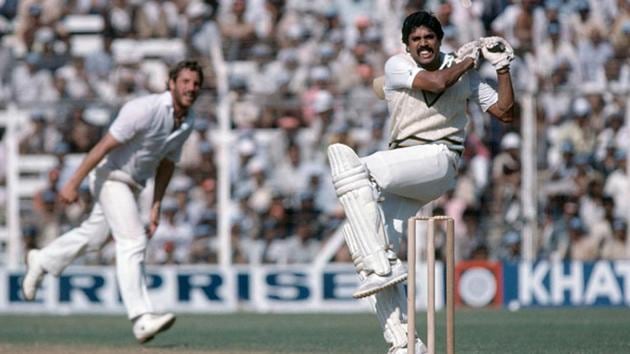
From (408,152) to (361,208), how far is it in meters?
0.45

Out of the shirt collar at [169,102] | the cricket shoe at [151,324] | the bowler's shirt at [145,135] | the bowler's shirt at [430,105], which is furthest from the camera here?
the shirt collar at [169,102]

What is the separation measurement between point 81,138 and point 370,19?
13.0 feet

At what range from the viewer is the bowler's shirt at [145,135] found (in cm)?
948

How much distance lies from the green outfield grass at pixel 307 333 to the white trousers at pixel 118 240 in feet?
1.15

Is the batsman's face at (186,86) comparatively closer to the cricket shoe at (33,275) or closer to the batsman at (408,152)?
the cricket shoe at (33,275)

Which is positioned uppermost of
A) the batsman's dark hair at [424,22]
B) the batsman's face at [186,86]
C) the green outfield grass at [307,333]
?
the batsman's dark hair at [424,22]

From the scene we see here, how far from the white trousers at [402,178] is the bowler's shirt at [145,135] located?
253cm

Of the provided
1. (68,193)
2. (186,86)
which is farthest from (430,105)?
(68,193)

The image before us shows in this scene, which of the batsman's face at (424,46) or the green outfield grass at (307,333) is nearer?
the batsman's face at (424,46)

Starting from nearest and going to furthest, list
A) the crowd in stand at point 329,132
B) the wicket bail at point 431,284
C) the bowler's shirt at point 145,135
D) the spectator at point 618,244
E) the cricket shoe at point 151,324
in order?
1. the wicket bail at point 431,284
2. the cricket shoe at point 151,324
3. the bowler's shirt at point 145,135
4. the spectator at point 618,244
5. the crowd in stand at point 329,132

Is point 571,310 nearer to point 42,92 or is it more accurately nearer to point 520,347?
point 520,347

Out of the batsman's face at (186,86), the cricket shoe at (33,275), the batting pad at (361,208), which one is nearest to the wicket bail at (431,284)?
the batting pad at (361,208)

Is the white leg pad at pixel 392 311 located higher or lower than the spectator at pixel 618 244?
higher

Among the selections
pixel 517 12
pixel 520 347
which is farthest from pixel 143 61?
pixel 520 347
